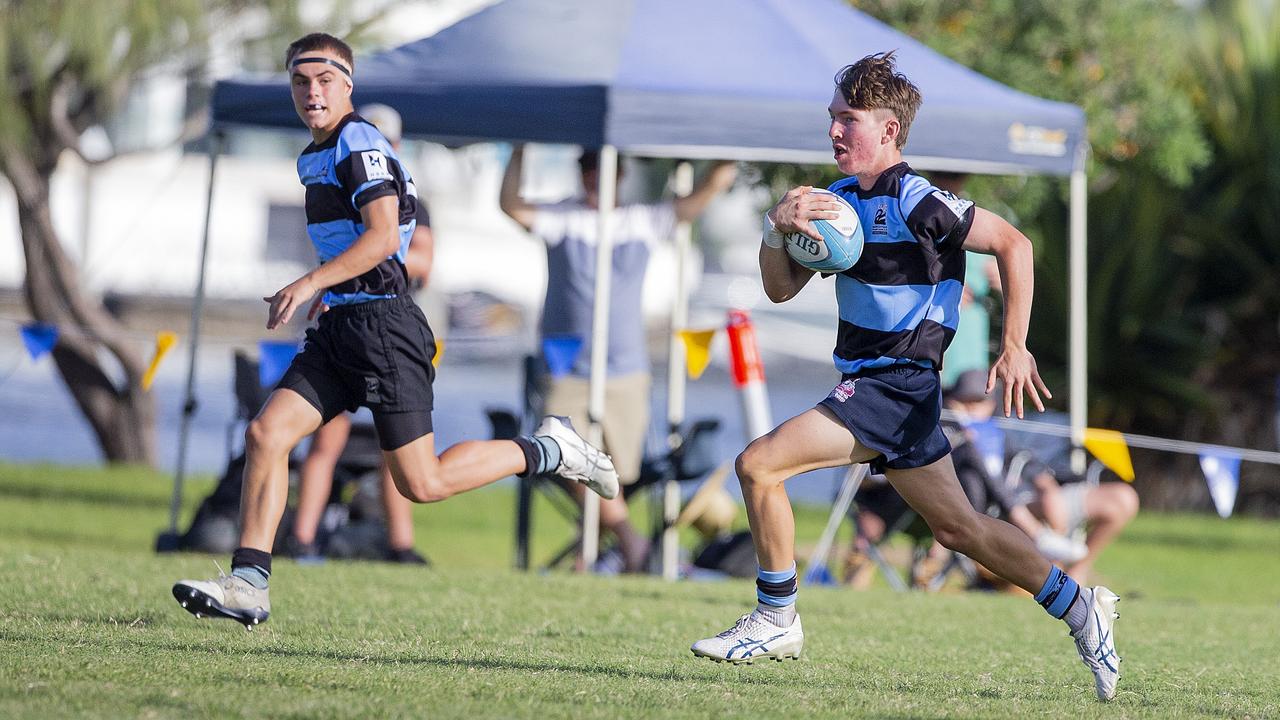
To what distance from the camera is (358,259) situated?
5418 mm

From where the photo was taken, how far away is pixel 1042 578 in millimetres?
5051

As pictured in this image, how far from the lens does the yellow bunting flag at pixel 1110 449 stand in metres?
9.48

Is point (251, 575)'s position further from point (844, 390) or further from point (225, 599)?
point (844, 390)

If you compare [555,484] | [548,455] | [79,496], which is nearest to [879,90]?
[548,455]

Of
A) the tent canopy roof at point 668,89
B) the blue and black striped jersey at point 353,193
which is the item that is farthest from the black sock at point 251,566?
the tent canopy roof at point 668,89

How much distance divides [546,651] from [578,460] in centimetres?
88

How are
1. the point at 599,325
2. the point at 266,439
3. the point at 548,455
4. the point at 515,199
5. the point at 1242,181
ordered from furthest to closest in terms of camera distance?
the point at 1242,181, the point at 515,199, the point at 599,325, the point at 548,455, the point at 266,439

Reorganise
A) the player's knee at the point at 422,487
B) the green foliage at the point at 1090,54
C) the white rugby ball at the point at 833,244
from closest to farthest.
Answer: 1. the white rugby ball at the point at 833,244
2. the player's knee at the point at 422,487
3. the green foliage at the point at 1090,54

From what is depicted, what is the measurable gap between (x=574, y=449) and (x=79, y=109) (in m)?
10.3

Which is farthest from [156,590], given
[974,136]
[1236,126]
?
[1236,126]

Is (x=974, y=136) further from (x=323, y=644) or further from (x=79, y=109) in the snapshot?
(x=79, y=109)

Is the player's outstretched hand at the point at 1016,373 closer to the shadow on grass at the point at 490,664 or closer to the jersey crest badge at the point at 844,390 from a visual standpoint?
the jersey crest badge at the point at 844,390

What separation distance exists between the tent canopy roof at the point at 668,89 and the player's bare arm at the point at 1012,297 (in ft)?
13.6

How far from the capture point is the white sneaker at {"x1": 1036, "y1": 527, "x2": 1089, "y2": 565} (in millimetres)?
8797
